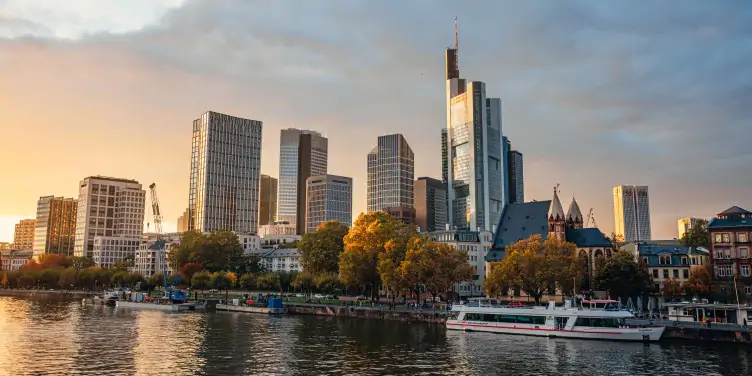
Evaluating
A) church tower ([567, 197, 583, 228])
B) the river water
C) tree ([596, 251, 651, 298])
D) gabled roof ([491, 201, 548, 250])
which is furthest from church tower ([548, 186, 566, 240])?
the river water

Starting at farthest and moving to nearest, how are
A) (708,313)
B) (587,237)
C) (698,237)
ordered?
(698,237) → (587,237) → (708,313)

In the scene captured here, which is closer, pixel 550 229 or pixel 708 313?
pixel 708 313

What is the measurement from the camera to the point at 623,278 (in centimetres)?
12162

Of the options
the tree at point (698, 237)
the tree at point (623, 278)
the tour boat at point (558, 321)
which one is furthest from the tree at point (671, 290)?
the tree at point (698, 237)

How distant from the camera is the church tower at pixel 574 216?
179125 mm

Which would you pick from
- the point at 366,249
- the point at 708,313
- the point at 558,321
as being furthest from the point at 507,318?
the point at 366,249

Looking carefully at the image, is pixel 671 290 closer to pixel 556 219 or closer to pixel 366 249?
pixel 556 219

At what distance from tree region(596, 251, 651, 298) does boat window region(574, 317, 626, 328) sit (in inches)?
1169

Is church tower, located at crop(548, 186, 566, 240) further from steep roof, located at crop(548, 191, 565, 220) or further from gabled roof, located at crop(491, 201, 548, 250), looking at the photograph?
gabled roof, located at crop(491, 201, 548, 250)

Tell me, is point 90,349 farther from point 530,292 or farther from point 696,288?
point 696,288

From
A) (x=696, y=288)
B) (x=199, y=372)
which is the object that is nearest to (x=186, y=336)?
(x=199, y=372)

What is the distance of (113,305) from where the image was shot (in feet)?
593

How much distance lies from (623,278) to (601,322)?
1231 inches

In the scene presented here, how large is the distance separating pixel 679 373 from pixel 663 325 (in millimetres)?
32610
